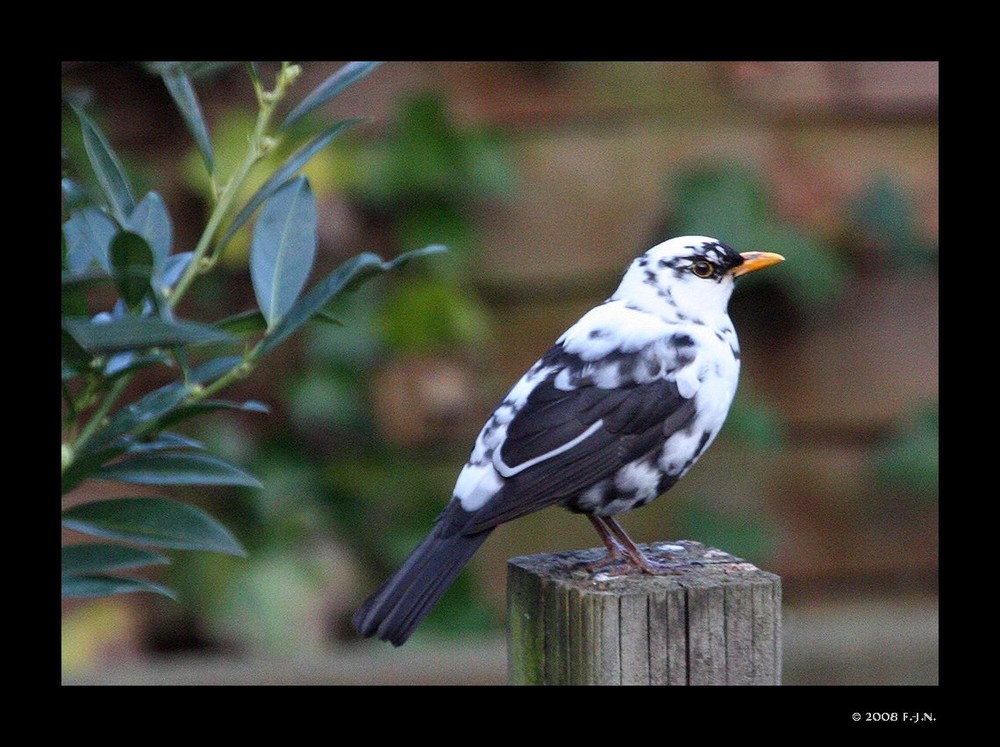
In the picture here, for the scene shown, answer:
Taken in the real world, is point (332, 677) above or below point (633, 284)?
below

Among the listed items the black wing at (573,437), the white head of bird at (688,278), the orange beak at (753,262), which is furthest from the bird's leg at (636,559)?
the orange beak at (753,262)

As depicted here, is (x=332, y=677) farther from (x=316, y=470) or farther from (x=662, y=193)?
(x=662, y=193)

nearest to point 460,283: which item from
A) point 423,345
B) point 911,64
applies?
point 423,345

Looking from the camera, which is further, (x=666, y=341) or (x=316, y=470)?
(x=316, y=470)

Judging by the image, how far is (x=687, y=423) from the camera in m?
2.74

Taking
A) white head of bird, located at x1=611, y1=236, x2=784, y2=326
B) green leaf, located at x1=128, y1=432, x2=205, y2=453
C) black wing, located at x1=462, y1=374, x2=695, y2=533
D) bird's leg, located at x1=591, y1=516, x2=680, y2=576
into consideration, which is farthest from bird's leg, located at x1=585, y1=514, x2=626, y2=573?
green leaf, located at x1=128, y1=432, x2=205, y2=453

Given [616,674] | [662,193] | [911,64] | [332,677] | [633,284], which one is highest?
[911,64]

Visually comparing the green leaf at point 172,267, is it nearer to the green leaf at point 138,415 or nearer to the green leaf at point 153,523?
the green leaf at point 138,415

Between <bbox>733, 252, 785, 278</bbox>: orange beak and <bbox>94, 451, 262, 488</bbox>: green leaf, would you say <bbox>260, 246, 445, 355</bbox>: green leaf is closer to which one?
<bbox>94, 451, 262, 488</bbox>: green leaf

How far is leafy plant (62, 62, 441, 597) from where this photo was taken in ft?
5.89

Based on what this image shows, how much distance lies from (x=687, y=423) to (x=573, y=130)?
252 cm

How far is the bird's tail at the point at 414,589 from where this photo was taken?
236cm

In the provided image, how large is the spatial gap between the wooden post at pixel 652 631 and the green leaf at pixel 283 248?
0.69 m

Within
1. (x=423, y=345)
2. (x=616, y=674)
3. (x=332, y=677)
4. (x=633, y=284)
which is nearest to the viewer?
(x=616, y=674)
